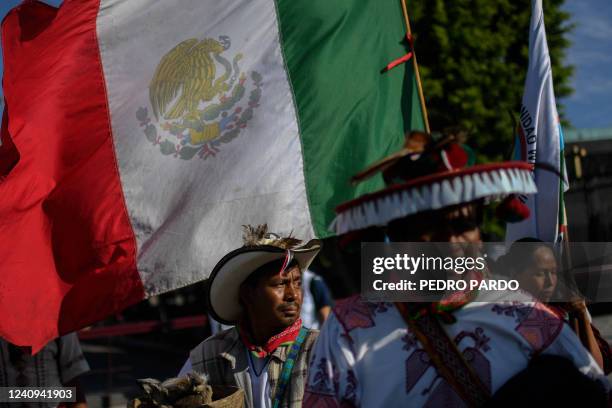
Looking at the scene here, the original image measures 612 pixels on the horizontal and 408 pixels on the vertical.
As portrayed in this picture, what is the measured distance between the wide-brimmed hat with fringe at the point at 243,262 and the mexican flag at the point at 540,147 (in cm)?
103

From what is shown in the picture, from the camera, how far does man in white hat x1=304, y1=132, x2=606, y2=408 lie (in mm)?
1994

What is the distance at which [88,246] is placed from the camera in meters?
4.64

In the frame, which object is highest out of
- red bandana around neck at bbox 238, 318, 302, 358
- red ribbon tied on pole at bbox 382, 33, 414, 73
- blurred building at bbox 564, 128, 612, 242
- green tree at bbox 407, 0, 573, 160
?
green tree at bbox 407, 0, 573, 160

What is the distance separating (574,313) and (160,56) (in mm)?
2966

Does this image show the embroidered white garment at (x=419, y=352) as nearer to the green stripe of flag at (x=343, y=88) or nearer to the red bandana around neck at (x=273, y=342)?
the red bandana around neck at (x=273, y=342)

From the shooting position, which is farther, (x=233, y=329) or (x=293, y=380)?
(x=233, y=329)

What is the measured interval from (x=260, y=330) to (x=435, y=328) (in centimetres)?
152

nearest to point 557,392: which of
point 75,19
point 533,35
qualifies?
point 533,35

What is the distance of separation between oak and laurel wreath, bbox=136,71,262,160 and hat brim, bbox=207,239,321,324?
3.78ft

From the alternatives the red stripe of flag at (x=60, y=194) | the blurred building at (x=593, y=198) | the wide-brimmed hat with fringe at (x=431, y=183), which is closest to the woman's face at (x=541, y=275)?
the wide-brimmed hat with fringe at (x=431, y=183)

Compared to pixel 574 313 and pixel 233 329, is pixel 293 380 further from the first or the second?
pixel 574 313

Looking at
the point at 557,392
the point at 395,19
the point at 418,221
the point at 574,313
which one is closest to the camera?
the point at 557,392

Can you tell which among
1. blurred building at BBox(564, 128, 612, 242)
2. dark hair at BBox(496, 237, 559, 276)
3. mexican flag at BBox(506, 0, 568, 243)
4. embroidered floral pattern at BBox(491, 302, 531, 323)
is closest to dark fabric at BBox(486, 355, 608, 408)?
embroidered floral pattern at BBox(491, 302, 531, 323)

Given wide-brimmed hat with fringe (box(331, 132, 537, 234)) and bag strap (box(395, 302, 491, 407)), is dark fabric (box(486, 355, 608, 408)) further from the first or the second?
wide-brimmed hat with fringe (box(331, 132, 537, 234))
